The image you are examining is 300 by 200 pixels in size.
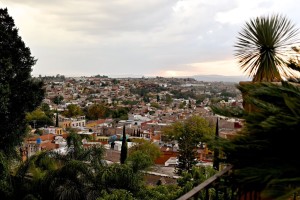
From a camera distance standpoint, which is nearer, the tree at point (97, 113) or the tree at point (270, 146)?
the tree at point (270, 146)

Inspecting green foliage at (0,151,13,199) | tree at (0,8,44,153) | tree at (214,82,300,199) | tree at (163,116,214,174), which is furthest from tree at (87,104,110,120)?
tree at (214,82,300,199)

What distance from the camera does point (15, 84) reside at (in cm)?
1167

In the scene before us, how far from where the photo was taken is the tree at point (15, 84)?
11.4m

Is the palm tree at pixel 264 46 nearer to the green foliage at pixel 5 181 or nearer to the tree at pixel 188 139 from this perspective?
the green foliage at pixel 5 181

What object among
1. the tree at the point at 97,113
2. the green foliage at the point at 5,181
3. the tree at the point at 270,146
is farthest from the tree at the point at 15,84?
the tree at the point at 97,113

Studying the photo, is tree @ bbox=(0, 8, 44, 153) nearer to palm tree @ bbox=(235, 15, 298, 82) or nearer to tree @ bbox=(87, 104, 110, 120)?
palm tree @ bbox=(235, 15, 298, 82)

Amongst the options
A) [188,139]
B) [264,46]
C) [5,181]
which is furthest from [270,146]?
[188,139]

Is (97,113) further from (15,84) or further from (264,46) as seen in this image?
(264,46)

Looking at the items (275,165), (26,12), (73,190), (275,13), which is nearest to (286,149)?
(275,165)

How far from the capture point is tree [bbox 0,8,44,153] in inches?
448

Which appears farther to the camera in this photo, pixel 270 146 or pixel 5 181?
pixel 5 181

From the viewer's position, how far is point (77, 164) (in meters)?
9.09

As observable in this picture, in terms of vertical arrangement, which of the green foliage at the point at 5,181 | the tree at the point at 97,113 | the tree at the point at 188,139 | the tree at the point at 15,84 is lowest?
the tree at the point at 97,113

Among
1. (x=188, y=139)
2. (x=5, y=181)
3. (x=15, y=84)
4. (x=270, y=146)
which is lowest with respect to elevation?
(x=188, y=139)
